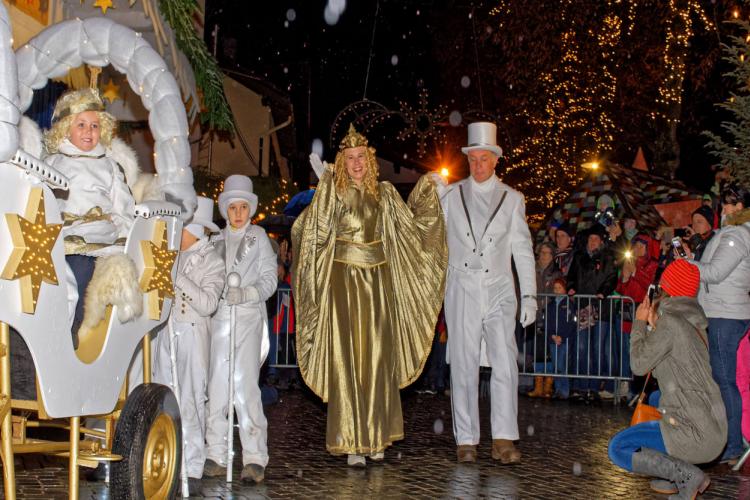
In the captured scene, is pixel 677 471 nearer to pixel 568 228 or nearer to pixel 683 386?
pixel 683 386

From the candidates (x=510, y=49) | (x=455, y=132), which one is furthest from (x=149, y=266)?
(x=455, y=132)

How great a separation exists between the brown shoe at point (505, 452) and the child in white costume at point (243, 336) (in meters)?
2.14

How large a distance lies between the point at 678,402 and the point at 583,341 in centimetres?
692

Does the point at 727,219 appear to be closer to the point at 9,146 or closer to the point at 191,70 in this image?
the point at 191,70

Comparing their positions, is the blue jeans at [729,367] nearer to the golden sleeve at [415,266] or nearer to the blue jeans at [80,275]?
the golden sleeve at [415,266]

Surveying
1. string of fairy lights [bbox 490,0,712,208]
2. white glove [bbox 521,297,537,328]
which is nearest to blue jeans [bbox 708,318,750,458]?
white glove [bbox 521,297,537,328]

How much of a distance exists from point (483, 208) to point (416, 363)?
1545mm

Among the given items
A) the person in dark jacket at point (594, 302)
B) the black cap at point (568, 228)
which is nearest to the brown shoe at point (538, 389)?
the person in dark jacket at point (594, 302)

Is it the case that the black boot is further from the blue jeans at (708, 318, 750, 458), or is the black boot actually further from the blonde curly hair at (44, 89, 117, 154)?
the blonde curly hair at (44, 89, 117, 154)

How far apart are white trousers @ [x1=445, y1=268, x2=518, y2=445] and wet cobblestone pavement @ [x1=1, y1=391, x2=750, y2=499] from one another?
1.15 feet

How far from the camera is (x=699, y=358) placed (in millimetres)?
7398

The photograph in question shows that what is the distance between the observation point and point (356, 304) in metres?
9.04

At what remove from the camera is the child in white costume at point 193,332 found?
7574 millimetres

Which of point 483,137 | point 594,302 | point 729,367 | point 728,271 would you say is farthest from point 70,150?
point 594,302
